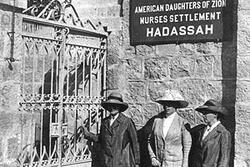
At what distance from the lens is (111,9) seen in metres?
7.44

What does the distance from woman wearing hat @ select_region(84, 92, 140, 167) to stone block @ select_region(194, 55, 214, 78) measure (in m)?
1.28

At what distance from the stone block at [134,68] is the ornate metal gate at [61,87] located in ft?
1.29

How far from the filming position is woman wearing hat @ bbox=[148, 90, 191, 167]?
5.84m

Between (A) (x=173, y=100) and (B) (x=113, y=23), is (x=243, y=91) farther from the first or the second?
(B) (x=113, y=23)

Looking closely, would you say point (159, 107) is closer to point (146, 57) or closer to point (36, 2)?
point (146, 57)

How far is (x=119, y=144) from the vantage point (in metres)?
6.05

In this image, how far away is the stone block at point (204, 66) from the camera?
21.7ft

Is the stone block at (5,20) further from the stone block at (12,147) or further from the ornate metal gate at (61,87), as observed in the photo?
the stone block at (12,147)

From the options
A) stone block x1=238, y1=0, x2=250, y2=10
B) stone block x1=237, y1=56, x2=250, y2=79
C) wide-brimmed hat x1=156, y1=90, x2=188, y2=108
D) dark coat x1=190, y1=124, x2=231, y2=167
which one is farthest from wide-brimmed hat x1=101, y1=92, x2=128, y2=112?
stone block x1=238, y1=0, x2=250, y2=10

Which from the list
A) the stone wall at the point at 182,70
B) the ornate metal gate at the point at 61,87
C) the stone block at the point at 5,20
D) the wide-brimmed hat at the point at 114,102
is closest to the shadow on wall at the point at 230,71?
the stone wall at the point at 182,70

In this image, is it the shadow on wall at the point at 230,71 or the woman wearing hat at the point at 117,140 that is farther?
the shadow on wall at the point at 230,71

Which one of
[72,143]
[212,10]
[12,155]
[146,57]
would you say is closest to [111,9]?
[146,57]

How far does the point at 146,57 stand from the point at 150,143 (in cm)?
162

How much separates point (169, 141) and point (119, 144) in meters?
0.68
